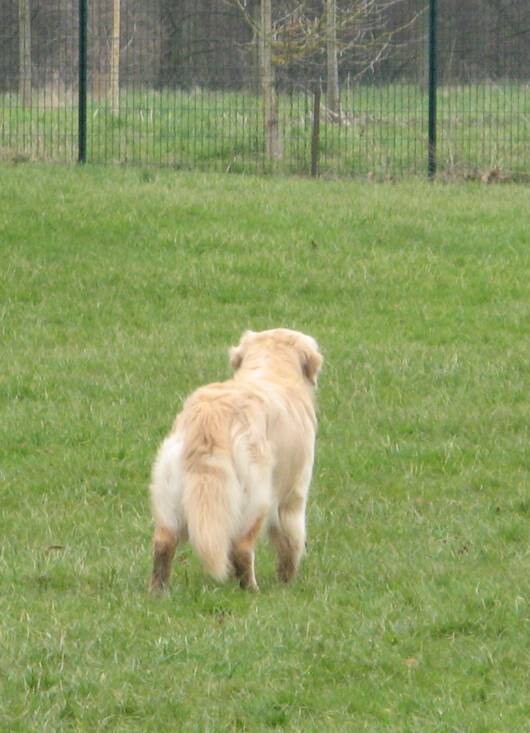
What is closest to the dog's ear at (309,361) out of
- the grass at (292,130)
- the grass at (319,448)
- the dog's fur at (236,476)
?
the dog's fur at (236,476)

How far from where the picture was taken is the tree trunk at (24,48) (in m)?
18.4

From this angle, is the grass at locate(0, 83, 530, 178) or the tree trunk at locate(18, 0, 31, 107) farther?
the tree trunk at locate(18, 0, 31, 107)

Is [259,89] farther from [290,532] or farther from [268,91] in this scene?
[290,532]

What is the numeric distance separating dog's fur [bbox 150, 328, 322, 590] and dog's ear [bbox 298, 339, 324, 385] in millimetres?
263

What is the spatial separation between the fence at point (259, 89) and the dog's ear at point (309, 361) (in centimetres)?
1074

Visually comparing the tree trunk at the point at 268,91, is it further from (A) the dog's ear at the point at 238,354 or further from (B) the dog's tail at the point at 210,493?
(B) the dog's tail at the point at 210,493

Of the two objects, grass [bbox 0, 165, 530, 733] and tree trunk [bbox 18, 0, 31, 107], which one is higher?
tree trunk [bbox 18, 0, 31, 107]

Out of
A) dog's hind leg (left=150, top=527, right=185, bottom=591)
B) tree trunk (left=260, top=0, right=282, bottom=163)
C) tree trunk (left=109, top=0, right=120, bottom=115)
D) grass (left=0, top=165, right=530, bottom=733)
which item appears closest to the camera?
grass (left=0, top=165, right=530, bottom=733)

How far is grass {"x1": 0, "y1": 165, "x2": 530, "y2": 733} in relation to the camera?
496 centimetres

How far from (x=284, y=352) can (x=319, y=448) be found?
1821 millimetres

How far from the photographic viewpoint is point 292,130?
59.3ft

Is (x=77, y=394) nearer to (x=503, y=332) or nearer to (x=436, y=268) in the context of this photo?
(x=503, y=332)

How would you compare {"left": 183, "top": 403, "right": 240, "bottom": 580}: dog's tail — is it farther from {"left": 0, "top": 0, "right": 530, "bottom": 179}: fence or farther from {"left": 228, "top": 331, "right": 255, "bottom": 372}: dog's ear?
{"left": 0, "top": 0, "right": 530, "bottom": 179}: fence

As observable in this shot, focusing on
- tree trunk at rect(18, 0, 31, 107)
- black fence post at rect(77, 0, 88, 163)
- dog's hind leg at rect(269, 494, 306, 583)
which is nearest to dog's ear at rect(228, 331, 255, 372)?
dog's hind leg at rect(269, 494, 306, 583)
